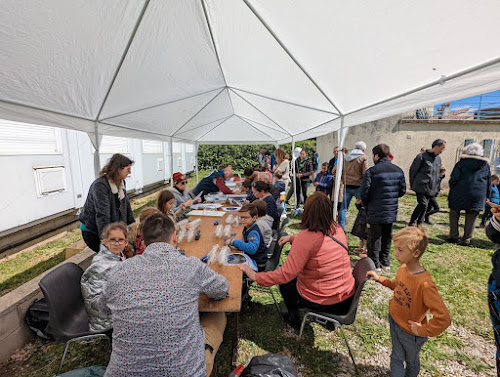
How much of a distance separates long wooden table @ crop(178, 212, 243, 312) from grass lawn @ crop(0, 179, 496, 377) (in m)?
0.76

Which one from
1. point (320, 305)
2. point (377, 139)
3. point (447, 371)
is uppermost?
point (377, 139)

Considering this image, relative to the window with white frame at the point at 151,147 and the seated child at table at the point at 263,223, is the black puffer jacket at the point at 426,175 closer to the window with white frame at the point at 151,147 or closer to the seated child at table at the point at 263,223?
the seated child at table at the point at 263,223

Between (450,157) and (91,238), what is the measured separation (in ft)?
41.4

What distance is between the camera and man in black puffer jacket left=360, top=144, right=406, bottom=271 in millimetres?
3354

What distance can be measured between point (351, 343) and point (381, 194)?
1.96m

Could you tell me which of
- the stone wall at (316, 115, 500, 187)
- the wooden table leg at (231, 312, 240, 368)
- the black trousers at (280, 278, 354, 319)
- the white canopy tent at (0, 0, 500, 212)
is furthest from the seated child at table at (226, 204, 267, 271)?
the stone wall at (316, 115, 500, 187)

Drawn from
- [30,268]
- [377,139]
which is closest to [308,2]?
[30,268]

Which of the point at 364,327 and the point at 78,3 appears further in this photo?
the point at 364,327

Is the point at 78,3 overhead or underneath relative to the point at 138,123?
overhead

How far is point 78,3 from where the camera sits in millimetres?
1519

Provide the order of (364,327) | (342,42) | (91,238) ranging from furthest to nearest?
(91,238) < (364,327) < (342,42)

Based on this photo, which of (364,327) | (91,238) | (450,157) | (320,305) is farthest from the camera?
(450,157)

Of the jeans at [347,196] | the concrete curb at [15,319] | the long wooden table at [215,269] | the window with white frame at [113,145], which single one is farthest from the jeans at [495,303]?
the window with white frame at [113,145]

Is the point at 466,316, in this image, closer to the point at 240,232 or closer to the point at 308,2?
the point at 240,232
